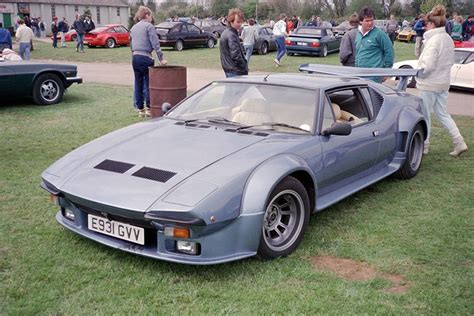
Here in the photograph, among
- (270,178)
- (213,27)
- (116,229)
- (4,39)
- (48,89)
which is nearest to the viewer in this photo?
(116,229)

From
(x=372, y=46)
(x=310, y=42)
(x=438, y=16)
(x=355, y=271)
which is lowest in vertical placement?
(x=355, y=271)

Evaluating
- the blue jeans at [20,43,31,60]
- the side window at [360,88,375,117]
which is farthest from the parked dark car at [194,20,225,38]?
the side window at [360,88,375,117]

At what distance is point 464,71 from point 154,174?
11118 millimetres

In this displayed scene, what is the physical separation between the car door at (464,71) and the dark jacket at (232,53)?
7306 mm

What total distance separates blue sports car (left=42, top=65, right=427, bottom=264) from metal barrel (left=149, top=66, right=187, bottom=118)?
261 centimetres

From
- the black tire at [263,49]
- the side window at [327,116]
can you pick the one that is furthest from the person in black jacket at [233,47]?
the black tire at [263,49]

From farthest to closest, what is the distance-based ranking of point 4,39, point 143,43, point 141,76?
point 4,39 → point 141,76 → point 143,43

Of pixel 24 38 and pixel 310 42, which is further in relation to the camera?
pixel 310 42

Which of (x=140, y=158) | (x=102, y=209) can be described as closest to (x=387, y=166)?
(x=140, y=158)

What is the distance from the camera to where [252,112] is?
446 cm

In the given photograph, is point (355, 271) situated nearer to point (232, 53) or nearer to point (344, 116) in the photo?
point (344, 116)

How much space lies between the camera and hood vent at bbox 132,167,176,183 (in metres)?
3.47

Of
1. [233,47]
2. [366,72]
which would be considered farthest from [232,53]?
[366,72]

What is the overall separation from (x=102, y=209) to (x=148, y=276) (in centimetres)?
54
